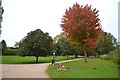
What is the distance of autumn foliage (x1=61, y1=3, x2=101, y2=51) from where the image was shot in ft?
→ 136

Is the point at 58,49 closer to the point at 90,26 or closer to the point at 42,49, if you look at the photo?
the point at 42,49

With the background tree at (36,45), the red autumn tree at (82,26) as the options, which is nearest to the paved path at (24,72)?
the red autumn tree at (82,26)

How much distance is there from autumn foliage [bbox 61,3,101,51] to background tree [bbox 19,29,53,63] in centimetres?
488

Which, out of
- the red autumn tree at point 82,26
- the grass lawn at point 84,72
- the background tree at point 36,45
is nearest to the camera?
the grass lawn at point 84,72

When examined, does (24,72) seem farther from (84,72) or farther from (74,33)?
(74,33)

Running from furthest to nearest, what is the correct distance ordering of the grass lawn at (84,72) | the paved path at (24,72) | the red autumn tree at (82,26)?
1. the red autumn tree at (82,26)
2. the paved path at (24,72)
3. the grass lawn at (84,72)

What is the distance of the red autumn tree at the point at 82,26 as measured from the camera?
41531 mm

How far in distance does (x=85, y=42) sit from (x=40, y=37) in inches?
347

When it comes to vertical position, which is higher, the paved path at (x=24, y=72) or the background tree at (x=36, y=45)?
the background tree at (x=36, y=45)

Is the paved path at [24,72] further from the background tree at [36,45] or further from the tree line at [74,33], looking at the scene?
the background tree at [36,45]

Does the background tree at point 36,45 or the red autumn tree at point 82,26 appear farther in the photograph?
the background tree at point 36,45

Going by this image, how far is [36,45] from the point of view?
1801 inches

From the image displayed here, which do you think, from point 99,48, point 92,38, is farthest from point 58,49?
Answer: point 99,48

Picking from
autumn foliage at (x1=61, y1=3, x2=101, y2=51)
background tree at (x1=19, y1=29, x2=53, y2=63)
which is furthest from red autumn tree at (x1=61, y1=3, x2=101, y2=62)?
background tree at (x1=19, y1=29, x2=53, y2=63)
